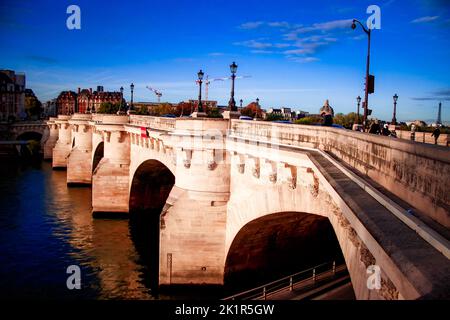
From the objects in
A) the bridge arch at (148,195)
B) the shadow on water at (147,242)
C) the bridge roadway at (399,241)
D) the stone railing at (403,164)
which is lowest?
the shadow on water at (147,242)

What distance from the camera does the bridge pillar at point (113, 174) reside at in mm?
33750

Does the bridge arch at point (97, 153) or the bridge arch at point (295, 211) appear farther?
the bridge arch at point (97, 153)

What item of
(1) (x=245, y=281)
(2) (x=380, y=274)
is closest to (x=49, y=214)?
(1) (x=245, y=281)

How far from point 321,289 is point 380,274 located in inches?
502

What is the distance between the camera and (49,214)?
33969 mm

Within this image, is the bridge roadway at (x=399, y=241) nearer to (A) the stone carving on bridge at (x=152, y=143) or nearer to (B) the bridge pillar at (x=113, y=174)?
(A) the stone carving on bridge at (x=152, y=143)

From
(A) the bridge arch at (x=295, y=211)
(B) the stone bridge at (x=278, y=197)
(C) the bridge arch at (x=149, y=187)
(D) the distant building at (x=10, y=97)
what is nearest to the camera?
(B) the stone bridge at (x=278, y=197)

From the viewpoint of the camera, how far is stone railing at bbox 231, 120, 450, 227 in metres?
4.52

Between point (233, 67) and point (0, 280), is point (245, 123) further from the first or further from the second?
point (0, 280)

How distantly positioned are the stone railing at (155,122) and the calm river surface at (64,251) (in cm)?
743

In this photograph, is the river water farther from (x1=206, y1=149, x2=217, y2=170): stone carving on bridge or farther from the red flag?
the red flag

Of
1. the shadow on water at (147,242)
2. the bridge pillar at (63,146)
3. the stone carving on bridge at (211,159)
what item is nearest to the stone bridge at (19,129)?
the bridge pillar at (63,146)

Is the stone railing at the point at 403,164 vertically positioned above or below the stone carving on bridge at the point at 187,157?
above

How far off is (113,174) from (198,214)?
18.0 metres
